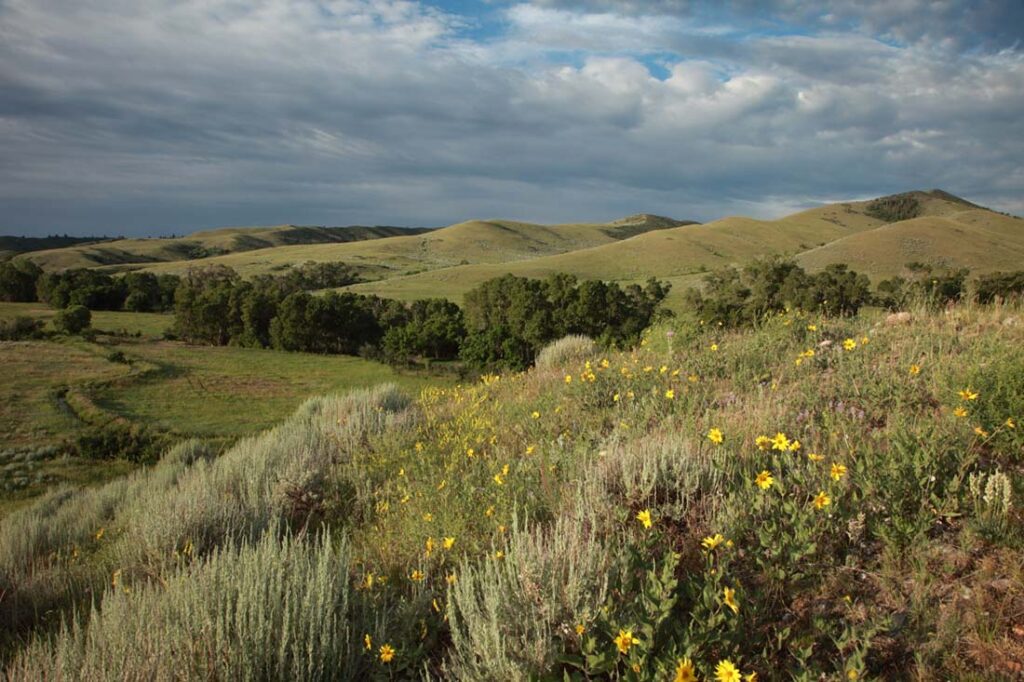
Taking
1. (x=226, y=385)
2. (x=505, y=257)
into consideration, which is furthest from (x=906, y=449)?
(x=505, y=257)

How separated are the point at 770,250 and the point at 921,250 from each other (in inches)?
1408

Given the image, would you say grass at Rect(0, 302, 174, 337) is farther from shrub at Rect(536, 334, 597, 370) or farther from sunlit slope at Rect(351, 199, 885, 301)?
shrub at Rect(536, 334, 597, 370)

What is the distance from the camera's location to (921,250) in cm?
7438

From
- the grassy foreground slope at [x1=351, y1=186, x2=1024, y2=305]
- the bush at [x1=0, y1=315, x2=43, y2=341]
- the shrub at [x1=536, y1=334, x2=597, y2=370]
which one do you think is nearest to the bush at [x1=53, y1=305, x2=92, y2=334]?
the bush at [x1=0, y1=315, x2=43, y2=341]

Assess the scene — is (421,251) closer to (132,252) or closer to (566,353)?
(132,252)

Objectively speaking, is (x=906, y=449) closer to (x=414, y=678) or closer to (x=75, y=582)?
(x=414, y=678)

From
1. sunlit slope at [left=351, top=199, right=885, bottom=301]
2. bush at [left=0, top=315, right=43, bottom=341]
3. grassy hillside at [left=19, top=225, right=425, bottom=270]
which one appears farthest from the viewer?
grassy hillside at [left=19, top=225, right=425, bottom=270]

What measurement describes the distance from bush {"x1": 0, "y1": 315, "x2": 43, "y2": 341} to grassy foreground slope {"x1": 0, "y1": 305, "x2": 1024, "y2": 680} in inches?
2682

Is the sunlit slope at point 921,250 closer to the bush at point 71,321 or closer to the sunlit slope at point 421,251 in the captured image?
the sunlit slope at point 421,251

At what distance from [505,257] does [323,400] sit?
14022 centimetres

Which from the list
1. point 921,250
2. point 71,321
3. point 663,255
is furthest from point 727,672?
Answer: point 663,255

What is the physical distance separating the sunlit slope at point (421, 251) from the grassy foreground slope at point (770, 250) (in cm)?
2408

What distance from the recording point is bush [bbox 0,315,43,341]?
188 ft

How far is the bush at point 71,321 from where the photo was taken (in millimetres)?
61125
